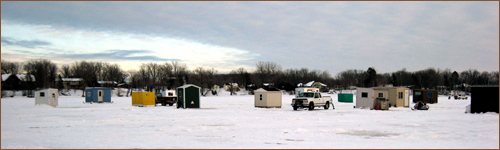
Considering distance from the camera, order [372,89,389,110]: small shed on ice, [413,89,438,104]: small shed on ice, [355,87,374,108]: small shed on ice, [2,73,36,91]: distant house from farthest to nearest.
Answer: [2,73,36,91]: distant house, [413,89,438,104]: small shed on ice, [355,87,374,108]: small shed on ice, [372,89,389,110]: small shed on ice

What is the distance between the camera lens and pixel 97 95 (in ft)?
155

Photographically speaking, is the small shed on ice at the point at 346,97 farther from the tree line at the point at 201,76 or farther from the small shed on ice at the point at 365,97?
the tree line at the point at 201,76

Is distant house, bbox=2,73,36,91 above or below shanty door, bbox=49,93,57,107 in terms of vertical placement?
above

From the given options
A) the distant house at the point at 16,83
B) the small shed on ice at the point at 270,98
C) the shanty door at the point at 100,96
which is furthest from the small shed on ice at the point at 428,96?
the distant house at the point at 16,83

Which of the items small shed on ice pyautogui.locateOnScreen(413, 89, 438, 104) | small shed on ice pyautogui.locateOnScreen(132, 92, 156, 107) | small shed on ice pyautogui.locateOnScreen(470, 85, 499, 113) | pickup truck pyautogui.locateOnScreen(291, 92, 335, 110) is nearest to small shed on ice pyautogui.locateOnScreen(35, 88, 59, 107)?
small shed on ice pyautogui.locateOnScreen(132, 92, 156, 107)

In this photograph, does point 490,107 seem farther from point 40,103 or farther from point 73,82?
point 73,82

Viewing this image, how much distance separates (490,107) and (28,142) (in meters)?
26.0

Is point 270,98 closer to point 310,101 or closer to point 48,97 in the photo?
point 310,101

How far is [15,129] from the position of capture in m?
16.1

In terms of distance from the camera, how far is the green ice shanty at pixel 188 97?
107 ft

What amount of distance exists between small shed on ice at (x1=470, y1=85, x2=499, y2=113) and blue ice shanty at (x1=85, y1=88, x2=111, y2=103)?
1485 inches

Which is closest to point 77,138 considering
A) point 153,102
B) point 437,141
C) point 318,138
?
point 318,138

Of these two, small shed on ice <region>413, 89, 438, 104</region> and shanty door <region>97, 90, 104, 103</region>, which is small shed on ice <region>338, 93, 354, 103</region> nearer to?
small shed on ice <region>413, 89, 438, 104</region>

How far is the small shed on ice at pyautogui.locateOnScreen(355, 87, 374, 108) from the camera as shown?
3250cm
